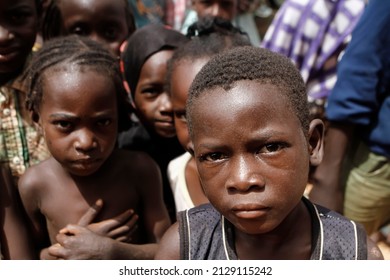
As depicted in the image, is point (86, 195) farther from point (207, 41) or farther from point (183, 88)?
point (207, 41)

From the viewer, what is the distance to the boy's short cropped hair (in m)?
1.17

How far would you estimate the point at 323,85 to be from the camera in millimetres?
2297

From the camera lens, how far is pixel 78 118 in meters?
1.62

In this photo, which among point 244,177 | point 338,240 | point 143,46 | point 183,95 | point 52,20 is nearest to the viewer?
point 244,177

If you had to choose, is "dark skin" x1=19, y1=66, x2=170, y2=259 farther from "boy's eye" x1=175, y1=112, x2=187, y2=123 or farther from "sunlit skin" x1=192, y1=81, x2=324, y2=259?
"sunlit skin" x1=192, y1=81, x2=324, y2=259

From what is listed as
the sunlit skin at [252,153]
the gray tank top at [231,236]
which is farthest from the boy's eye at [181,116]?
the sunlit skin at [252,153]

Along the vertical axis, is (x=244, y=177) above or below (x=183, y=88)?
below

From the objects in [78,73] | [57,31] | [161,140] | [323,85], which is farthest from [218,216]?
[57,31]

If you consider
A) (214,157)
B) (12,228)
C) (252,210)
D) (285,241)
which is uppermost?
(214,157)

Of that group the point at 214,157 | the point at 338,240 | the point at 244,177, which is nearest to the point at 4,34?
the point at 214,157

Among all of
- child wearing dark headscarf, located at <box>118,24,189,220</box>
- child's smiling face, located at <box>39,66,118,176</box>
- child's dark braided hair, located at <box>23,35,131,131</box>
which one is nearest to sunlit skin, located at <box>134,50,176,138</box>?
child wearing dark headscarf, located at <box>118,24,189,220</box>

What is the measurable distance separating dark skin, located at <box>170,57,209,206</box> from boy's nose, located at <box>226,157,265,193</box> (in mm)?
557

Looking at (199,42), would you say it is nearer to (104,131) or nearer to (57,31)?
(104,131)

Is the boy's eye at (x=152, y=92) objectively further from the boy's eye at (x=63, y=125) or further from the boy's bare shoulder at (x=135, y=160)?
the boy's eye at (x=63, y=125)
